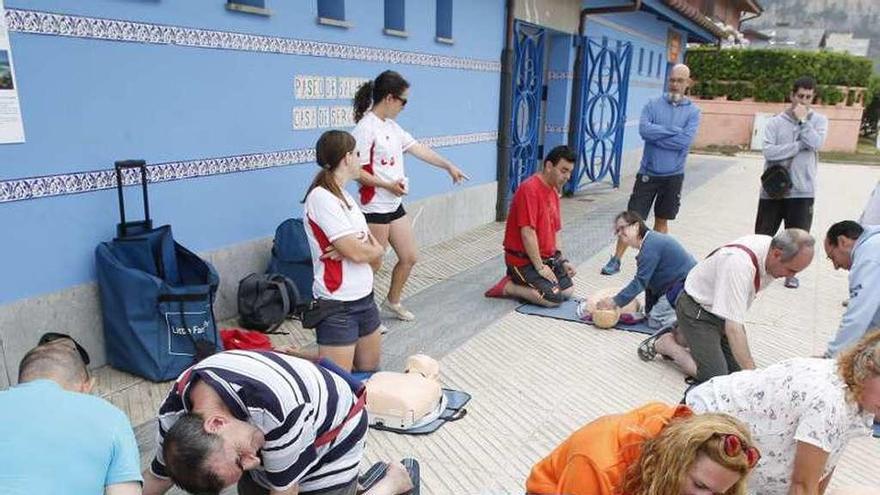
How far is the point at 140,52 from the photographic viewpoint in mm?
3912

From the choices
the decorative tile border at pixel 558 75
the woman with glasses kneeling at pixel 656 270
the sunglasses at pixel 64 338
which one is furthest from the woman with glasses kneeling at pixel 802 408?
the decorative tile border at pixel 558 75

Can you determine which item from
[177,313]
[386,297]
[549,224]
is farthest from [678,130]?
[177,313]

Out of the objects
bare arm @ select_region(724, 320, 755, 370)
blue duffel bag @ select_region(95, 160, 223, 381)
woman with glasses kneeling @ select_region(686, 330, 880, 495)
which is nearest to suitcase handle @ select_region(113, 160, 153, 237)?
blue duffel bag @ select_region(95, 160, 223, 381)

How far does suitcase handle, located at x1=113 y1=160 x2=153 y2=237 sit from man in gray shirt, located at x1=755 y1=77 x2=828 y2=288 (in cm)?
500

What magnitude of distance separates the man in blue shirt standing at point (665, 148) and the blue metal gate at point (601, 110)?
13.9ft

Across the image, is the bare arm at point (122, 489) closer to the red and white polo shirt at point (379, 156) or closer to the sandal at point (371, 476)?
the sandal at point (371, 476)

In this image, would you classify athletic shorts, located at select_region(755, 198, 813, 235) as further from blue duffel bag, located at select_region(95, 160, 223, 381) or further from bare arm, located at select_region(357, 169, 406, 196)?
blue duffel bag, located at select_region(95, 160, 223, 381)

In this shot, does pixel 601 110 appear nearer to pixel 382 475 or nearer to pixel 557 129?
pixel 557 129

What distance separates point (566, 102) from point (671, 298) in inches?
259

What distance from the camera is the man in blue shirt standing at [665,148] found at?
21.6 ft

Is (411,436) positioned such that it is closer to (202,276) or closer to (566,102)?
(202,276)

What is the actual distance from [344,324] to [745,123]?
75.0ft

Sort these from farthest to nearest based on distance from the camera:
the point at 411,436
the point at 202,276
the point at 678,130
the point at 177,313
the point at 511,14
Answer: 1. the point at 511,14
2. the point at 678,130
3. the point at 202,276
4. the point at 177,313
5. the point at 411,436

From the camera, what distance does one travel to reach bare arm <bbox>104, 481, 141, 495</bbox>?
1.84 meters
